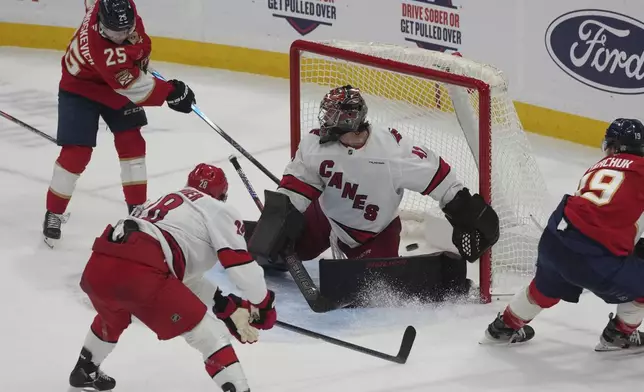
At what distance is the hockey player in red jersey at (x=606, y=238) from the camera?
3.33 metres

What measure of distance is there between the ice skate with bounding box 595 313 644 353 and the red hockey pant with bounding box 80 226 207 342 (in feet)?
4.27

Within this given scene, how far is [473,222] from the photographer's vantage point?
A: 3.90 m

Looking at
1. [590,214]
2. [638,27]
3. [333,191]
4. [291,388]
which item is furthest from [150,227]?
[638,27]

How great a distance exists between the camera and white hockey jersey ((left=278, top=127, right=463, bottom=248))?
12.8 feet

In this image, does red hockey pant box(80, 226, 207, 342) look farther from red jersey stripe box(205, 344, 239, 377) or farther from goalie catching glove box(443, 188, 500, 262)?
goalie catching glove box(443, 188, 500, 262)

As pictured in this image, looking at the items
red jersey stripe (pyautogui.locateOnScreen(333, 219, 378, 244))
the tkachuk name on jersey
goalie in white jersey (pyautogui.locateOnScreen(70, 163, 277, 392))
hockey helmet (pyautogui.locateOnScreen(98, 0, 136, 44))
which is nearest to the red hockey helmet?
goalie in white jersey (pyautogui.locateOnScreen(70, 163, 277, 392))

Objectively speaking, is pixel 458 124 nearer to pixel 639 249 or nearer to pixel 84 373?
pixel 639 249

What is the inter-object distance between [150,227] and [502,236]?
156cm

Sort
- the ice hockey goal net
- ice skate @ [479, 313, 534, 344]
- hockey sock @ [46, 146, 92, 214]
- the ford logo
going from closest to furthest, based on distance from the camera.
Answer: ice skate @ [479, 313, 534, 344], the ice hockey goal net, hockey sock @ [46, 146, 92, 214], the ford logo

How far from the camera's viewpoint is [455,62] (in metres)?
4.16

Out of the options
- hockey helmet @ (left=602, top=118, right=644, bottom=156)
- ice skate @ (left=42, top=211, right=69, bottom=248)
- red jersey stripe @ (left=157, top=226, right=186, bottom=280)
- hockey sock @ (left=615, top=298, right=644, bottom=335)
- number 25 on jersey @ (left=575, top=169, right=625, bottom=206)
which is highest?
hockey helmet @ (left=602, top=118, right=644, bottom=156)

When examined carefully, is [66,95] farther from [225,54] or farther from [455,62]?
[225,54]

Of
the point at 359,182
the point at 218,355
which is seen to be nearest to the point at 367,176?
the point at 359,182

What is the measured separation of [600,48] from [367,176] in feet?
6.92
